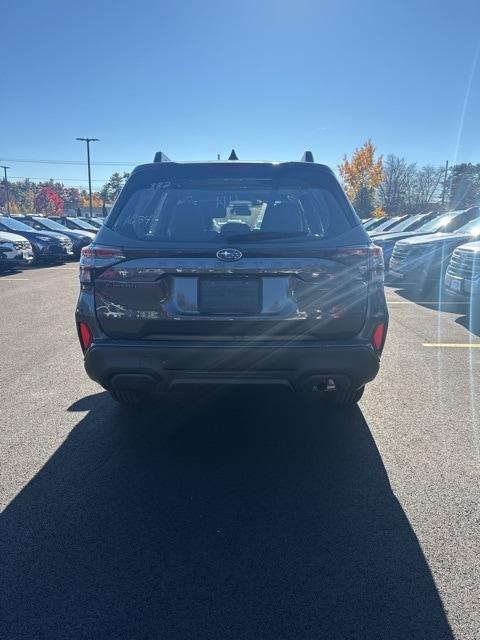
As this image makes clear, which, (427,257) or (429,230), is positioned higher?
(429,230)

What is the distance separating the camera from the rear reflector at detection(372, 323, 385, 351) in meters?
3.06

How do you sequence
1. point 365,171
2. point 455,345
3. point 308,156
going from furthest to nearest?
point 365,171
point 455,345
point 308,156

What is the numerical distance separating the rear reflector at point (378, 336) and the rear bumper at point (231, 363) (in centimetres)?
7

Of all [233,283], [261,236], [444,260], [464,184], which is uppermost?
[464,184]

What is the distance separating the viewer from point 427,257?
36.6ft

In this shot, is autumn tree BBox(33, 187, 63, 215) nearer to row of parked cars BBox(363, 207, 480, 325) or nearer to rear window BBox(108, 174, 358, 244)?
row of parked cars BBox(363, 207, 480, 325)

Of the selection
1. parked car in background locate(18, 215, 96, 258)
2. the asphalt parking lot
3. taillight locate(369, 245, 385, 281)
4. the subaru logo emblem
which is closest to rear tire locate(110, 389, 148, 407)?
the asphalt parking lot

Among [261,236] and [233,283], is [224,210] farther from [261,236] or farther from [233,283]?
[233,283]

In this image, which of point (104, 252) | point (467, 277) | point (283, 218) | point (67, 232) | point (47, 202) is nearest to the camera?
point (104, 252)

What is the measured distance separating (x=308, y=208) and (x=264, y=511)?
2130 millimetres

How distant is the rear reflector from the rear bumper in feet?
A: 0.24

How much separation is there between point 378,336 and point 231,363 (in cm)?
94

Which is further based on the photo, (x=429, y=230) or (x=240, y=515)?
(x=429, y=230)

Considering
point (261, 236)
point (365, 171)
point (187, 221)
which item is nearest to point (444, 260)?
point (187, 221)
